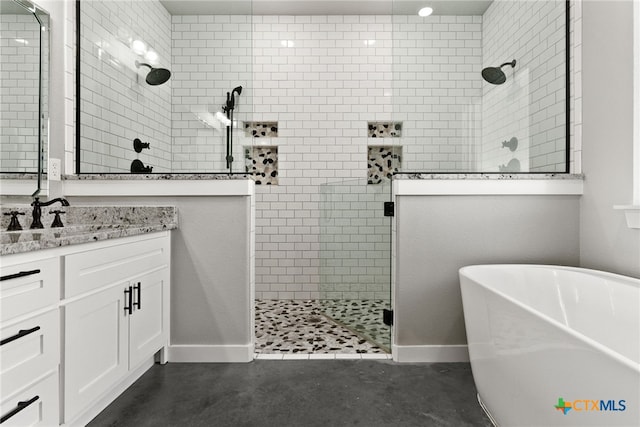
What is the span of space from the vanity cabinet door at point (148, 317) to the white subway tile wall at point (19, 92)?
0.92 metres

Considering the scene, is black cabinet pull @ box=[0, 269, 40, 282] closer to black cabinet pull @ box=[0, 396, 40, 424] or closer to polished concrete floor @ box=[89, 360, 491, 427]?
black cabinet pull @ box=[0, 396, 40, 424]

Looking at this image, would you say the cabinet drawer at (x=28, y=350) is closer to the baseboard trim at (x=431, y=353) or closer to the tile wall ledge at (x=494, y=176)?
the baseboard trim at (x=431, y=353)

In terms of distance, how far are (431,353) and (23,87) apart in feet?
9.25

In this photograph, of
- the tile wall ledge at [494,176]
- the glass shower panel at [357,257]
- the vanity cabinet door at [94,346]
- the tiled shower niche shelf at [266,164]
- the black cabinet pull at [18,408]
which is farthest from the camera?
the tiled shower niche shelf at [266,164]

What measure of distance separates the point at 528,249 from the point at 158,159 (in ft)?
8.01

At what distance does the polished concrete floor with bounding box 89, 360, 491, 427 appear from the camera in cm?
157

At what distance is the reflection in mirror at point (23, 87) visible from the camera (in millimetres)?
1783

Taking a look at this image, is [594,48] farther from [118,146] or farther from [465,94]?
[118,146]

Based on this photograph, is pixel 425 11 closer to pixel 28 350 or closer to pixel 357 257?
pixel 357 257

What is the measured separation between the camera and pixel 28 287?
1171 mm

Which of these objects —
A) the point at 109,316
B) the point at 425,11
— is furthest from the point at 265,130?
the point at 109,316

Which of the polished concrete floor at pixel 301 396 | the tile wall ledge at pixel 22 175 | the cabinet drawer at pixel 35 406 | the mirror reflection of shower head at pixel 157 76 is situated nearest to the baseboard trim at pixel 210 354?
the polished concrete floor at pixel 301 396

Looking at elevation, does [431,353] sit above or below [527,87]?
below

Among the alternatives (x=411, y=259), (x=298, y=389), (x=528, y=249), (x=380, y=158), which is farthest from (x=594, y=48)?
(x=298, y=389)
